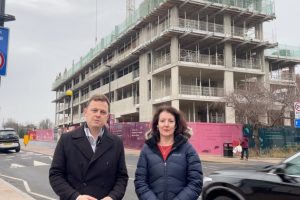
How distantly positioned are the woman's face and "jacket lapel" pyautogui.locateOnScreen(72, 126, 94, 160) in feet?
2.43

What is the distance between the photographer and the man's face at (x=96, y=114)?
3311mm

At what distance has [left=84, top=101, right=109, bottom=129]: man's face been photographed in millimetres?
3311

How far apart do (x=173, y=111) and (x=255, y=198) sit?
6.45 ft

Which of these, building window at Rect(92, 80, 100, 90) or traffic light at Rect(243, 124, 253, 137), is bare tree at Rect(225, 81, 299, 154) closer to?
traffic light at Rect(243, 124, 253, 137)

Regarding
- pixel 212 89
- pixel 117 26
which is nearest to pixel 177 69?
pixel 212 89

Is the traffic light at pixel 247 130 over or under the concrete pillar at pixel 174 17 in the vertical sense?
under

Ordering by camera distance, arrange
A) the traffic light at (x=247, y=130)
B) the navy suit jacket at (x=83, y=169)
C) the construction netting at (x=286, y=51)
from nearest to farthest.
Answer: the navy suit jacket at (x=83, y=169), the traffic light at (x=247, y=130), the construction netting at (x=286, y=51)

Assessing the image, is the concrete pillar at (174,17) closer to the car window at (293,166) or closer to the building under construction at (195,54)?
the building under construction at (195,54)

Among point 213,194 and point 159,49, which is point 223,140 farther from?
point 213,194

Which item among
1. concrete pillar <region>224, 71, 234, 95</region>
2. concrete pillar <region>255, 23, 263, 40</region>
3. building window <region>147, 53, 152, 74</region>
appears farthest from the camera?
concrete pillar <region>255, 23, 263, 40</region>

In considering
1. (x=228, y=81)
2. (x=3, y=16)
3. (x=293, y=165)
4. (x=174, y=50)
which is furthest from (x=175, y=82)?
(x=293, y=165)

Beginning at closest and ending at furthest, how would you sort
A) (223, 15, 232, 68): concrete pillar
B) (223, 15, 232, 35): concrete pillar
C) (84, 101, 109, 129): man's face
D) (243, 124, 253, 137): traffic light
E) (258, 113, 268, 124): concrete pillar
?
(84, 101, 109, 129): man's face, (258, 113, 268, 124): concrete pillar, (243, 124, 253, 137): traffic light, (223, 15, 232, 68): concrete pillar, (223, 15, 232, 35): concrete pillar

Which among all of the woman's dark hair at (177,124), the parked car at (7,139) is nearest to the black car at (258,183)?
the woman's dark hair at (177,124)

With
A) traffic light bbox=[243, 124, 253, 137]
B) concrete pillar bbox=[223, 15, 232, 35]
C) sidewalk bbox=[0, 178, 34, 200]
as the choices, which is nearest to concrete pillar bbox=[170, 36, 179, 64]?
concrete pillar bbox=[223, 15, 232, 35]
